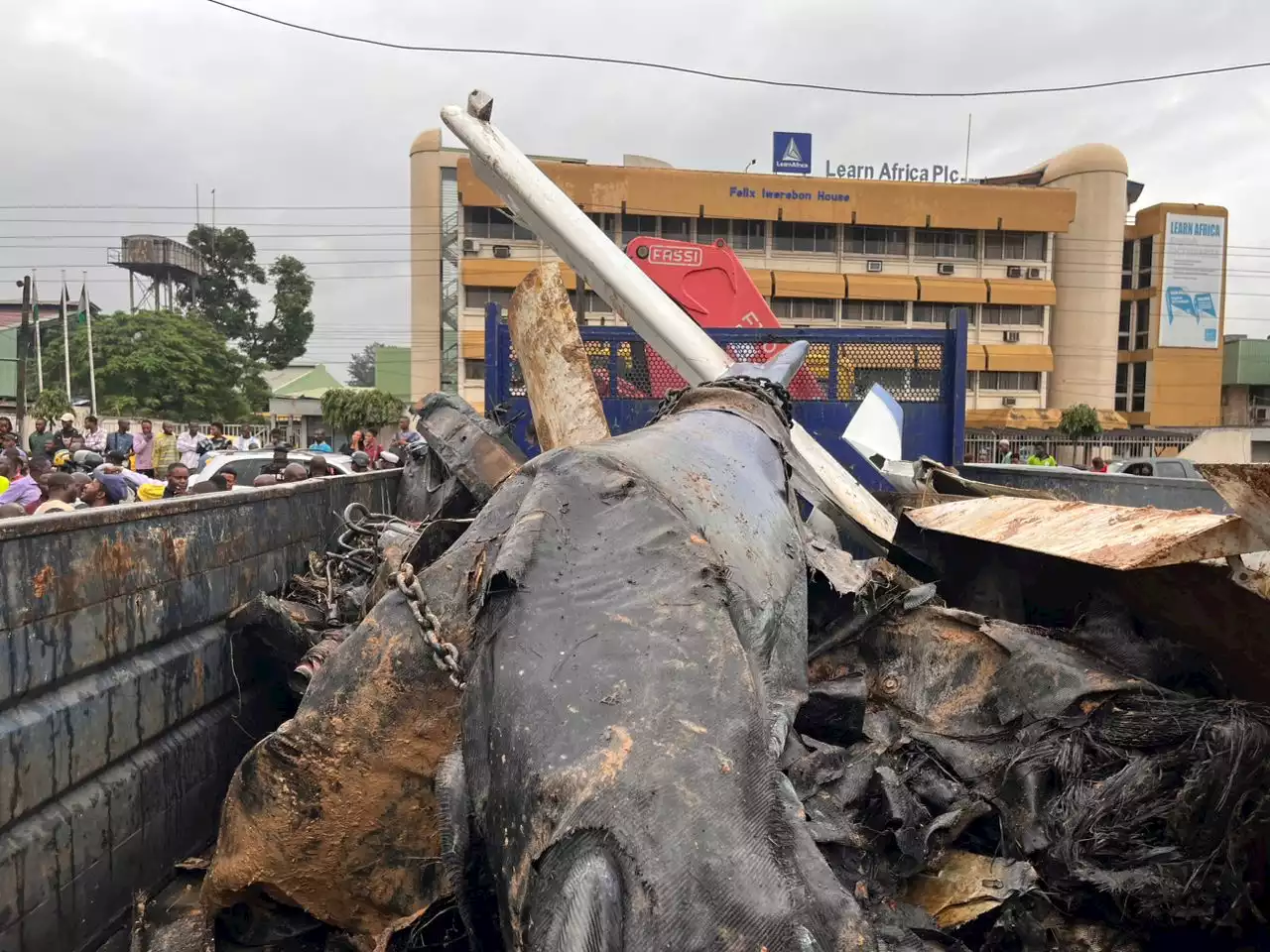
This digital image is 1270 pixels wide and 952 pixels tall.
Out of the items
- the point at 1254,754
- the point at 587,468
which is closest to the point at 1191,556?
the point at 1254,754

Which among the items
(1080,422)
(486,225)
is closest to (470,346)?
(486,225)

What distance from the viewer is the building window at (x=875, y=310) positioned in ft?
120

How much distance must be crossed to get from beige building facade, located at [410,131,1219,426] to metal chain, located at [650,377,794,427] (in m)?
28.8

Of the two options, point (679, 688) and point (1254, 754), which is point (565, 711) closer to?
point (679, 688)

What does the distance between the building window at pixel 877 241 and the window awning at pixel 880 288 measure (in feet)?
4.10

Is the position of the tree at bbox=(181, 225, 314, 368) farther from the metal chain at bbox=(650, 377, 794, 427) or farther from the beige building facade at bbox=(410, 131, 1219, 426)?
the metal chain at bbox=(650, 377, 794, 427)

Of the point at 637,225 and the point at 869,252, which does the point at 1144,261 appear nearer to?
the point at 869,252

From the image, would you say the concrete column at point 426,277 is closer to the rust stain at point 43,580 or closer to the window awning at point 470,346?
the window awning at point 470,346

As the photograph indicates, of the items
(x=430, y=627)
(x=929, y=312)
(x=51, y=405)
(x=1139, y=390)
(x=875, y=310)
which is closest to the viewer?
A: (x=430, y=627)

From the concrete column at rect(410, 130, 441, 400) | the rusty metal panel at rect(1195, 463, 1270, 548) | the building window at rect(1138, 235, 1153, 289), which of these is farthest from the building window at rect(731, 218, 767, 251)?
the rusty metal panel at rect(1195, 463, 1270, 548)

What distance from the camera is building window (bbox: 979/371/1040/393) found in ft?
122

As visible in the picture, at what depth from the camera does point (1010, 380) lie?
37.6m

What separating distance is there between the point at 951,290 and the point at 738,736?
1509 inches

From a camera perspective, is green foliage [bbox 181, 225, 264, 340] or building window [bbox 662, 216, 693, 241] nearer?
building window [bbox 662, 216, 693, 241]
